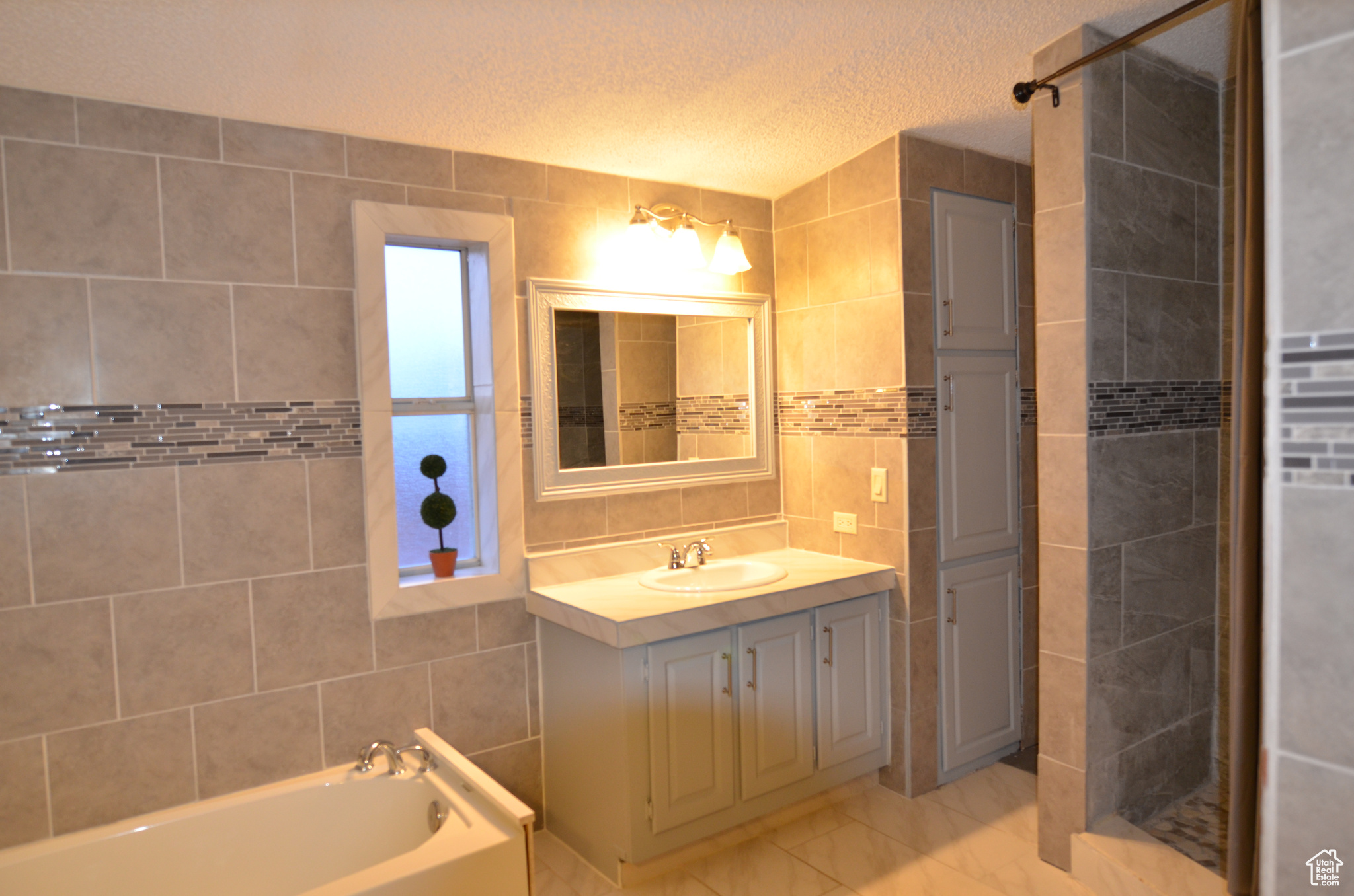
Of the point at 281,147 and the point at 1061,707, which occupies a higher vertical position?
the point at 281,147

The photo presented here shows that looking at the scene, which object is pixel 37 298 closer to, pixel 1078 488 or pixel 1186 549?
pixel 1078 488

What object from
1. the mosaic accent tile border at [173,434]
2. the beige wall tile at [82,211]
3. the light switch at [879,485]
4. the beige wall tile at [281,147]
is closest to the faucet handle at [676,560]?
the light switch at [879,485]

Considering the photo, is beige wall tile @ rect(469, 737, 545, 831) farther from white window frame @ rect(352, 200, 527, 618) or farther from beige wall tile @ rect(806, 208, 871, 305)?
beige wall tile @ rect(806, 208, 871, 305)

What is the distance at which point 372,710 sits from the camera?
2.62 m

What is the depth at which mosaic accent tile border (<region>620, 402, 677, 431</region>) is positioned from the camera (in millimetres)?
3170

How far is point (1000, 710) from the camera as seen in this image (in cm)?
335

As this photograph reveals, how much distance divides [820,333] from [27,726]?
2.84 meters

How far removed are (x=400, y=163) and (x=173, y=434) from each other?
3.59 feet

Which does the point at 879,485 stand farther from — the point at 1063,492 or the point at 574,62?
the point at 574,62

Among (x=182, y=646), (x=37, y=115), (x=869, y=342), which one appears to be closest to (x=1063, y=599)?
(x=869, y=342)

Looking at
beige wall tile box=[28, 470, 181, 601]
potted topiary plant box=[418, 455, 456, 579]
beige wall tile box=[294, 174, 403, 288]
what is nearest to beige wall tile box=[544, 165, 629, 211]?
beige wall tile box=[294, 174, 403, 288]

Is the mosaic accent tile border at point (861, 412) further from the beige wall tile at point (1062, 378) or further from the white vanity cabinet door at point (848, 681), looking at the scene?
the white vanity cabinet door at point (848, 681)

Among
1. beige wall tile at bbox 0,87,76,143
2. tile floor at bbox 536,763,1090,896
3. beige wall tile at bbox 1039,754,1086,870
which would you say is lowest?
tile floor at bbox 536,763,1090,896

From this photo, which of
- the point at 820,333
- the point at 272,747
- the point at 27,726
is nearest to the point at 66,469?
the point at 27,726
